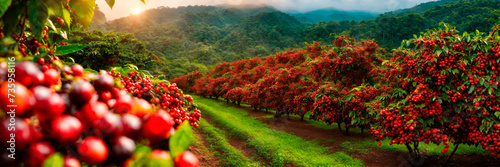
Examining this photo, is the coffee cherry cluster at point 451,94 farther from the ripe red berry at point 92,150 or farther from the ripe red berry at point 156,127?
the ripe red berry at point 92,150

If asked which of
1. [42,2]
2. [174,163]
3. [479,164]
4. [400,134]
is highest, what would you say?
[42,2]

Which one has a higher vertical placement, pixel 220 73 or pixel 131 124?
pixel 131 124

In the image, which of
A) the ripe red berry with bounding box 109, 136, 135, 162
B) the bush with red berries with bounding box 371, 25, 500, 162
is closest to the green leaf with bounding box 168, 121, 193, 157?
the ripe red berry with bounding box 109, 136, 135, 162

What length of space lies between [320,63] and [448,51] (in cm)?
642

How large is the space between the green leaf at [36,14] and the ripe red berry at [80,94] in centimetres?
74

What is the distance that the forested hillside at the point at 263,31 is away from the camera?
51.4m

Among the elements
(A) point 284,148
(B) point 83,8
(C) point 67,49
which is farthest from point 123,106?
(A) point 284,148

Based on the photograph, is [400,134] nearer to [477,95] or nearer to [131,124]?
[477,95]

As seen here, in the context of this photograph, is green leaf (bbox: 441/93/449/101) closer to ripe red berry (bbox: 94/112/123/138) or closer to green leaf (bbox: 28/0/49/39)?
ripe red berry (bbox: 94/112/123/138)

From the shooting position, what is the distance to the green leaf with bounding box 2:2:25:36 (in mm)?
1137

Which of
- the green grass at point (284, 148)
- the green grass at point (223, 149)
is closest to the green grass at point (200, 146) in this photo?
the green grass at point (223, 149)

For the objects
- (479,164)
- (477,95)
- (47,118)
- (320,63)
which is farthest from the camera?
(320,63)

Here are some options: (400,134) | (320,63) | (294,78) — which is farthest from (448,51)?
(294,78)

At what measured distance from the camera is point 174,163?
2.35 feet
